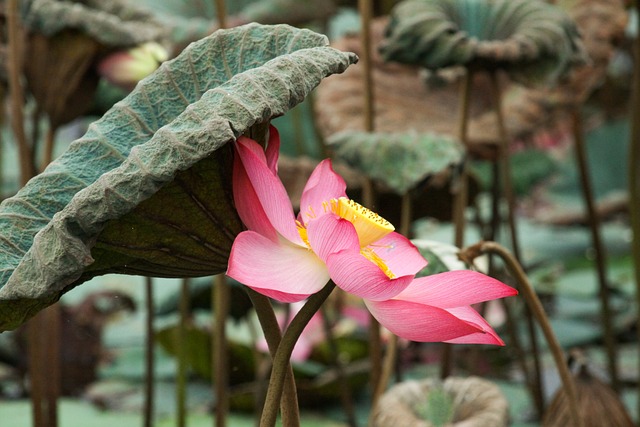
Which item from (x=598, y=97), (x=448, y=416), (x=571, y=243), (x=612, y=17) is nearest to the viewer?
(x=448, y=416)

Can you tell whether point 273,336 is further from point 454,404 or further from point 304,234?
point 454,404

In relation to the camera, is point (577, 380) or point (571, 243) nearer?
point (577, 380)

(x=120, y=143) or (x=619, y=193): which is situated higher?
(x=619, y=193)

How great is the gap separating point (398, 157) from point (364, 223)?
604mm

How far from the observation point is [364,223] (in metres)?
0.46

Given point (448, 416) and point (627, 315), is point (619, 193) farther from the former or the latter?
point (448, 416)

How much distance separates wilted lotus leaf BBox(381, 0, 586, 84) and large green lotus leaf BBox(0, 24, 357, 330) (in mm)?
649

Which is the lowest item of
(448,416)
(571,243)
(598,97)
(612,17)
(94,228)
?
(448,416)

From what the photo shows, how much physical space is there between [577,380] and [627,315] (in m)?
1.10

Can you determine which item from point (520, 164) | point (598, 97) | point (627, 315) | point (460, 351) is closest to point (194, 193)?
point (460, 351)

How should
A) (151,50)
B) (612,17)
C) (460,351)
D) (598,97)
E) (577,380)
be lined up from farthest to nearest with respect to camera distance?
(598,97)
(460,351)
(612,17)
(151,50)
(577,380)

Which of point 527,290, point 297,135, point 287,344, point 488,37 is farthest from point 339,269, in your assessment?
point 297,135

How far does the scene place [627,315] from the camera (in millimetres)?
2074

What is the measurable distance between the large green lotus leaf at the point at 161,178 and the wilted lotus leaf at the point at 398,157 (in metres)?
0.54
